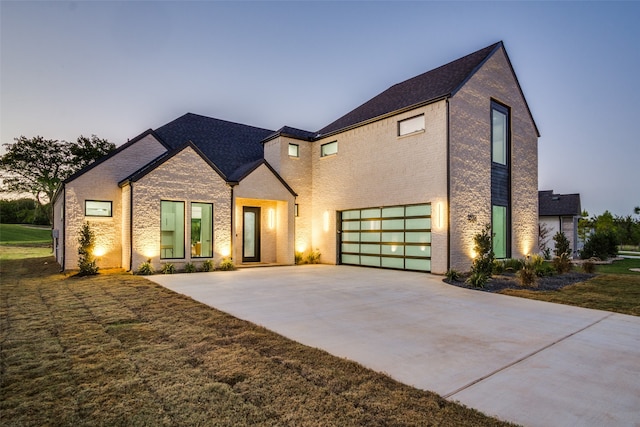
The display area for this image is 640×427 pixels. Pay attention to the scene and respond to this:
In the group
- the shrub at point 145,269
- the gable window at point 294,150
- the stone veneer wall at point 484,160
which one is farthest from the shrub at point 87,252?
the stone veneer wall at point 484,160

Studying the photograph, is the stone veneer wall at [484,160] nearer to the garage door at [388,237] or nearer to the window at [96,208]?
the garage door at [388,237]

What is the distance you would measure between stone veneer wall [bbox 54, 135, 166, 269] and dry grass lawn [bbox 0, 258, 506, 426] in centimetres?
738

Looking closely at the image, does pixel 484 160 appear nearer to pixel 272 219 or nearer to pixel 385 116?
pixel 385 116

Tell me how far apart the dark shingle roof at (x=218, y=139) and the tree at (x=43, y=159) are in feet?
33.6

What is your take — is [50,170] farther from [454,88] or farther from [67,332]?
[454,88]

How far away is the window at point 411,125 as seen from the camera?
39.6ft

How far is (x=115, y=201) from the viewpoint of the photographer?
1258cm

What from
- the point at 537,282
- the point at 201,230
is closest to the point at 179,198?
the point at 201,230

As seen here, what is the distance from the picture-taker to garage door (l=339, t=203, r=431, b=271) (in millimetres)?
11984

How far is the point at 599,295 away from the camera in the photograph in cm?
791

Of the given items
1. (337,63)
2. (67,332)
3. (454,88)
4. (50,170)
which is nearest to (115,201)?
(67,332)

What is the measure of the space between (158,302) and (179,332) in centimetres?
241

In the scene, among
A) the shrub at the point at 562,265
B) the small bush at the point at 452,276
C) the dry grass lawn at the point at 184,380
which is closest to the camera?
the dry grass lawn at the point at 184,380

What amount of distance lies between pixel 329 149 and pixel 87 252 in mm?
10704
